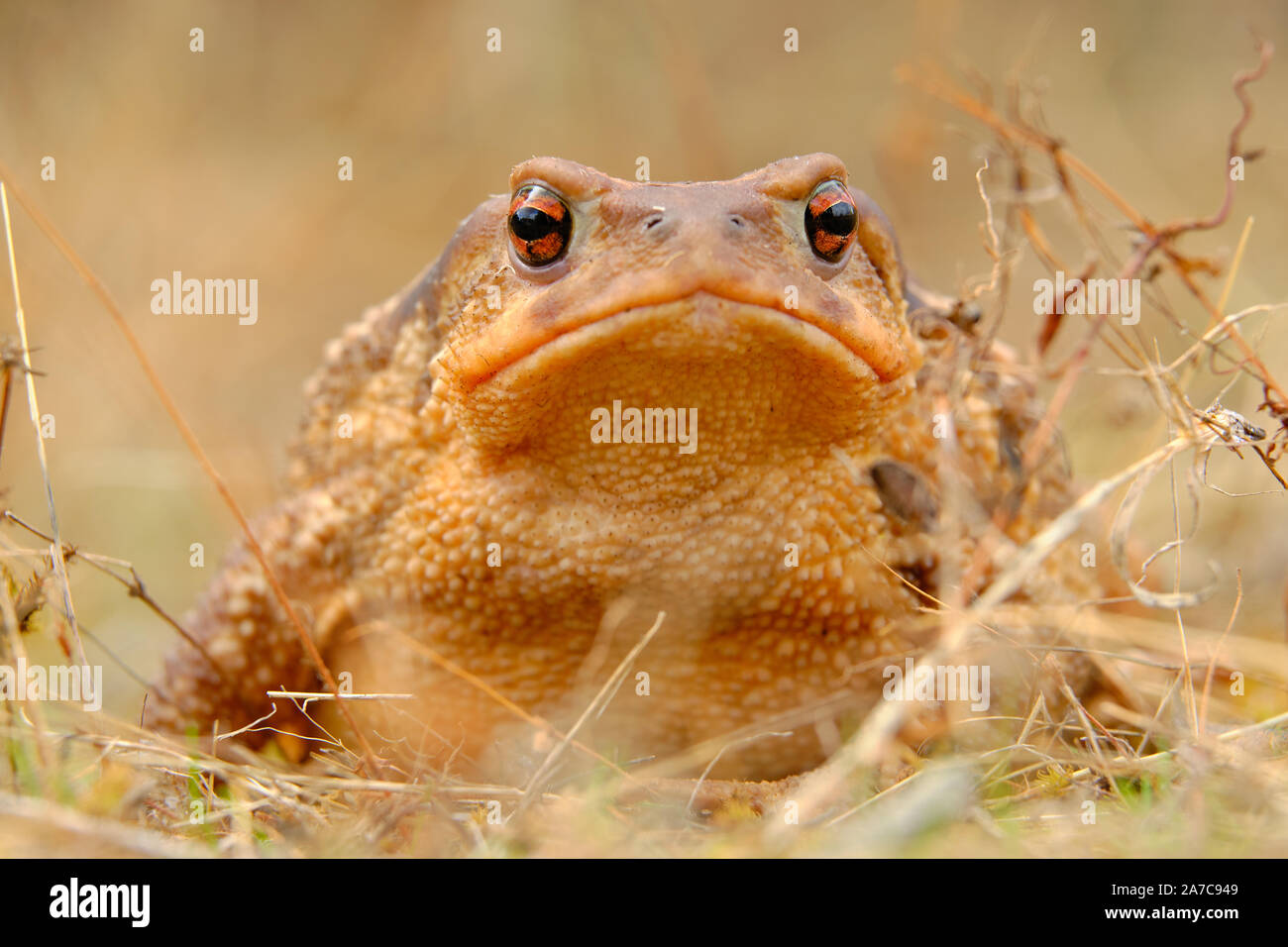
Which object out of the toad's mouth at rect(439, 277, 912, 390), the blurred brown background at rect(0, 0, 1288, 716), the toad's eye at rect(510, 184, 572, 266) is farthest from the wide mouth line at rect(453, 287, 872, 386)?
the blurred brown background at rect(0, 0, 1288, 716)

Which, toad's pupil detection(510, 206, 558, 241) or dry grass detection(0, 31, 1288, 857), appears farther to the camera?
toad's pupil detection(510, 206, 558, 241)

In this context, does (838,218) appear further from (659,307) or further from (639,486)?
(639,486)

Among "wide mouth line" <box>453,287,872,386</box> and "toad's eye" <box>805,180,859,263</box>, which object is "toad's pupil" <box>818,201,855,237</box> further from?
"wide mouth line" <box>453,287,872,386</box>
